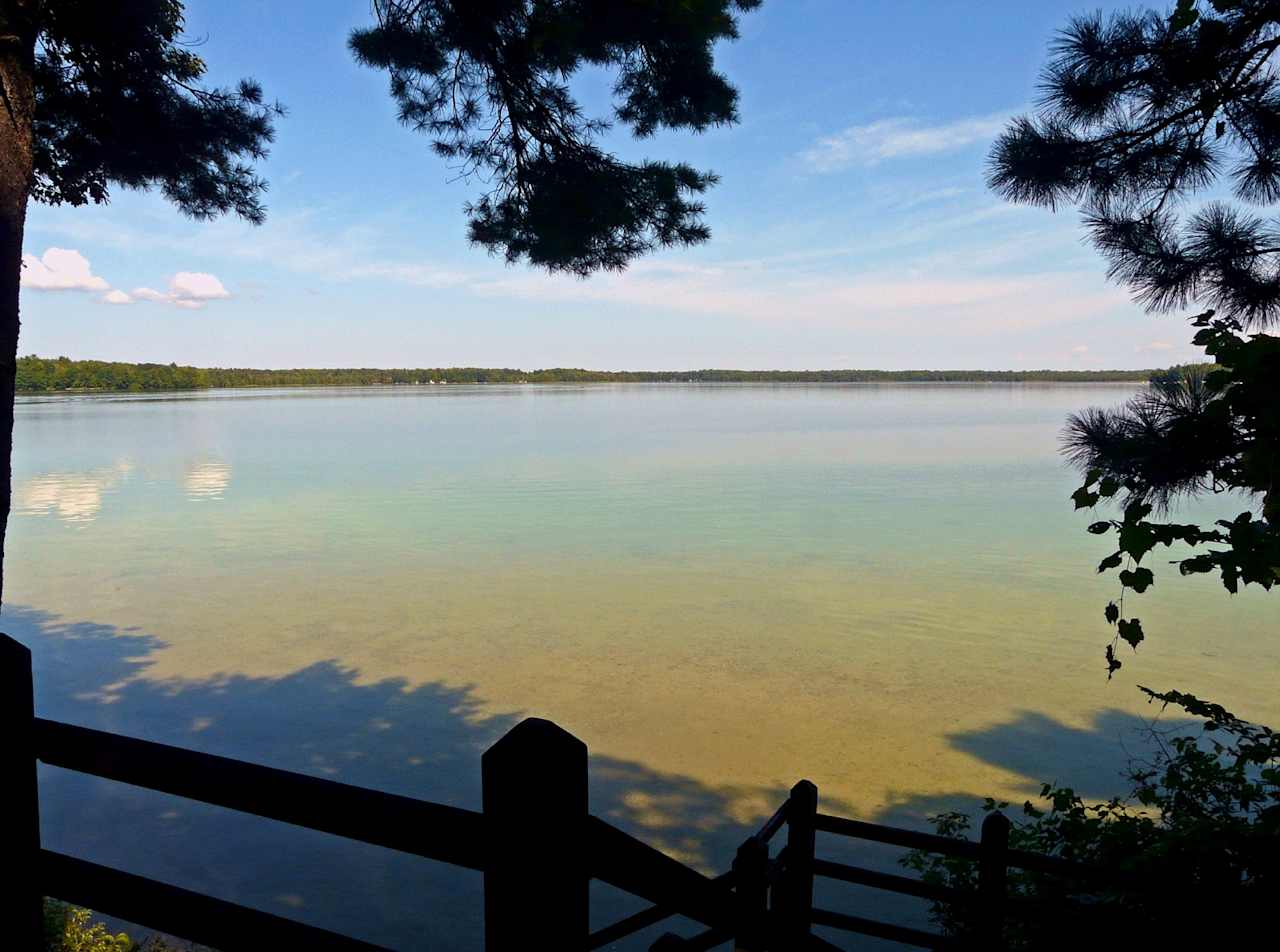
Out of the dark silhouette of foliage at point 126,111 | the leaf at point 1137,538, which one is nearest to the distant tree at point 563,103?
the dark silhouette of foliage at point 126,111

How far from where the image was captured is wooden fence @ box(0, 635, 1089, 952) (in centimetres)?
133

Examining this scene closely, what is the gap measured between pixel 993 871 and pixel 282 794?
2.80 m

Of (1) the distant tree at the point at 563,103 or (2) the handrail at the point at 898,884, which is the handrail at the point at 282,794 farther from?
(1) the distant tree at the point at 563,103

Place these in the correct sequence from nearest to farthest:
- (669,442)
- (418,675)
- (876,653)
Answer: (418,675)
(876,653)
(669,442)

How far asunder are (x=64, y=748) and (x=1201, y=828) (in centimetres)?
365

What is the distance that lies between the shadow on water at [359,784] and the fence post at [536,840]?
15.5 feet

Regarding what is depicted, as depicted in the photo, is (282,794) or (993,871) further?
(993,871)

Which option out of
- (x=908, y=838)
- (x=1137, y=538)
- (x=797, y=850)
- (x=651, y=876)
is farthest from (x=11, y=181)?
(x=1137, y=538)

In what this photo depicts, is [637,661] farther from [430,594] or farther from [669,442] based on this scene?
[669,442]

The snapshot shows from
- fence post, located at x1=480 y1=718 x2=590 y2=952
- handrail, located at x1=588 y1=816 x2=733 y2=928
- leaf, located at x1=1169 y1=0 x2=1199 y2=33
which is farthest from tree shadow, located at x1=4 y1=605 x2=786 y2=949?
leaf, located at x1=1169 y1=0 x2=1199 y2=33

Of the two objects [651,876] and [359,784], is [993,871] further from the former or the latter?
[359,784]

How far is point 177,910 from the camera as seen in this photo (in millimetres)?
1683

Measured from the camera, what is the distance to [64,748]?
1.76m

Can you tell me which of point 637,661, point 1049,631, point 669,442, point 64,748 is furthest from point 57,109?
point 669,442
